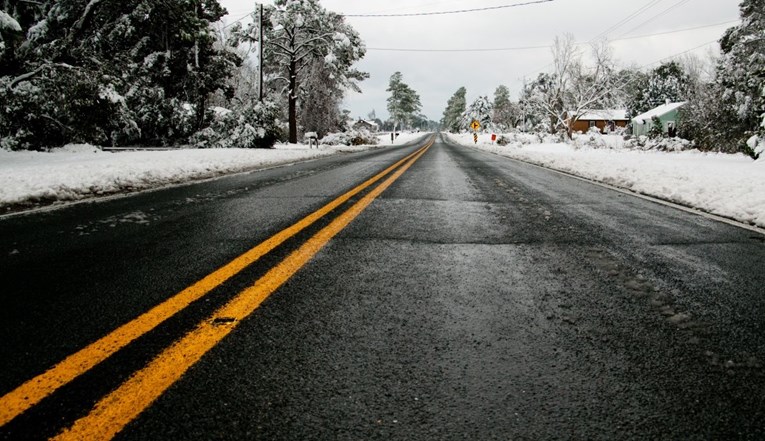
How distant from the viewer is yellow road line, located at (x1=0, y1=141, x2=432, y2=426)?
1324 mm

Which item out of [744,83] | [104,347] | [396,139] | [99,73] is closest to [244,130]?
[99,73]

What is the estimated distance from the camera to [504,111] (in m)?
99.4

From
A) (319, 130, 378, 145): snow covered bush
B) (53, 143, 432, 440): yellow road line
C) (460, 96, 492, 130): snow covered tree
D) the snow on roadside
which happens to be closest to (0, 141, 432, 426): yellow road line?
(53, 143, 432, 440): yellow road line

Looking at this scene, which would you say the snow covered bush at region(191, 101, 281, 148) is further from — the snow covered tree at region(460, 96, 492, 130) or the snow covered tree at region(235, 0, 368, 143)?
the snow covered tree at region(460, 96, 492, 130)

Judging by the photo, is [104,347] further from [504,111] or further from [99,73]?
[504,111]

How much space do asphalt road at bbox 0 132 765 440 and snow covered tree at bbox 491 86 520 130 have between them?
81.7 meters

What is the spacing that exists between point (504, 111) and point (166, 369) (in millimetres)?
105134

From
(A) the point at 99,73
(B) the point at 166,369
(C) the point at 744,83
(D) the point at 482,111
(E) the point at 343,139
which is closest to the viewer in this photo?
(B) the point at 166,369

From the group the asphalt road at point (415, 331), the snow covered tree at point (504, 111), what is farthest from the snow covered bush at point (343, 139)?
the snow covered tree at point (504, 111)

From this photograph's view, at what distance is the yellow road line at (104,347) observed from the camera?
1324 millimetres

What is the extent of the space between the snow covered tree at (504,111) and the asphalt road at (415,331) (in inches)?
3217

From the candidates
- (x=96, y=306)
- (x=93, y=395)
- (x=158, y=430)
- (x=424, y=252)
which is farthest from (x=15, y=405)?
(x=424, y=252)

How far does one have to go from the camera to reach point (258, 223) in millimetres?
4203

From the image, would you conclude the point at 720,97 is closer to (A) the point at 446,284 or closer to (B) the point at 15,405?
(A) the point at 446,284
